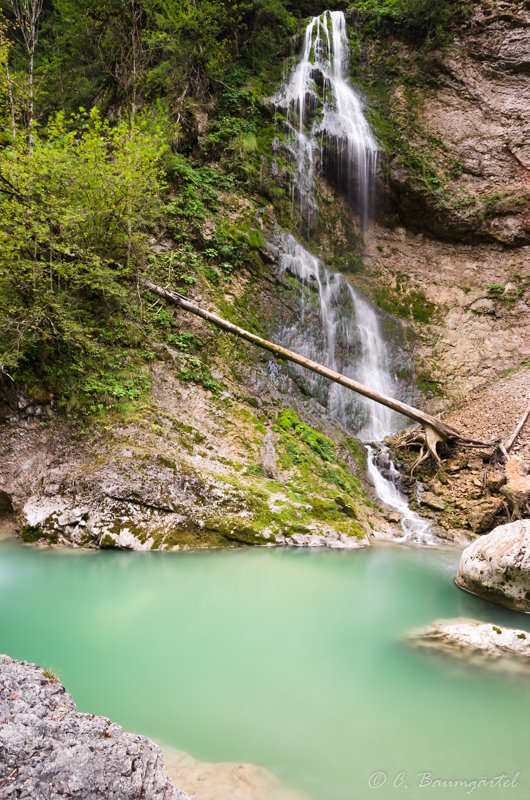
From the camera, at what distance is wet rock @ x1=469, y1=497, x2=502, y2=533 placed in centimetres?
781

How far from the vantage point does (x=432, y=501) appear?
869 cm

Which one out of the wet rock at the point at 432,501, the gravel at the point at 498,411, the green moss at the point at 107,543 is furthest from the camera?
the gravel at the point at 498,411

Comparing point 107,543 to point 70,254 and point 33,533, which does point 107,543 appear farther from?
point 70,254

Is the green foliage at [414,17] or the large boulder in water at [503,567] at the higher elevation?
the green foliage at [414,17]

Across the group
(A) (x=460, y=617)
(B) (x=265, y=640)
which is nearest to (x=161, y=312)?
(B) (x=265, y=640)

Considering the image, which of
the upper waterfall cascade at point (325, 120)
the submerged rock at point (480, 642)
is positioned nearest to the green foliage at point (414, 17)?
the upper waterfall cascade at point (325, 120)

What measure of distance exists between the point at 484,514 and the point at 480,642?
15.2 feet

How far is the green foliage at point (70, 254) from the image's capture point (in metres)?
6.79

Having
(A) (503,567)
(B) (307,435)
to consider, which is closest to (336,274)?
(B) (307,435)

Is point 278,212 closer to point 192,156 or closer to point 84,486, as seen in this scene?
point 192,156

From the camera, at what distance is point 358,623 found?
4387mm

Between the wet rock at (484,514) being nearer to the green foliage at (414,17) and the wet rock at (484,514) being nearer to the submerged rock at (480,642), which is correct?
the submerged rock at (480,642)

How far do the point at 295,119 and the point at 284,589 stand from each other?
15.0 m

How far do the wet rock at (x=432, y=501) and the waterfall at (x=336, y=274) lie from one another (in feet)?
1.27
